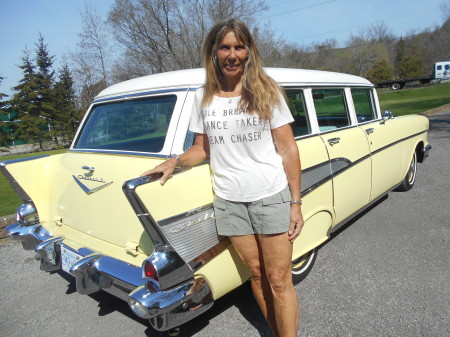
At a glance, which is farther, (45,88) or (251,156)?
(45,88)

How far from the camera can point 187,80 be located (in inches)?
99.8

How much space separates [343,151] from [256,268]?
1.65 m

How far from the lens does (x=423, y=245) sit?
3.42m

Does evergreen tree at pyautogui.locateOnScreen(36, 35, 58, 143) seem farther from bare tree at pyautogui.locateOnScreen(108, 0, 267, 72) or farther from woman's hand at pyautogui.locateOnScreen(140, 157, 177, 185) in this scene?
woman's hand at pyautogui.locateOnScreen(140, 157, 177, 185)

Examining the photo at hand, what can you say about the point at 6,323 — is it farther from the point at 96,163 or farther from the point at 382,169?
the point at 382,169

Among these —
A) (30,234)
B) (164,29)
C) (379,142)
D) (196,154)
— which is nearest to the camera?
(196,154)

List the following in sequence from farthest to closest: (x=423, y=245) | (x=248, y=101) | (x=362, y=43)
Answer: (x=362, y=43) → (x=423, y=245) → (x=248, y=101)

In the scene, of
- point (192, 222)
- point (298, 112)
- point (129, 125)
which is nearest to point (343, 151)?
point (298, 112)

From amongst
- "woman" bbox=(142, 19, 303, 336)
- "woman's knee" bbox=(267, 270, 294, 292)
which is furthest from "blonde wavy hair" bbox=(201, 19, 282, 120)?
"woman's knee" bbox=(267, 270, 294, 292)

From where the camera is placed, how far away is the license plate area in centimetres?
247

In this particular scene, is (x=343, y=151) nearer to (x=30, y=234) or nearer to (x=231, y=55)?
(x=231, y=55)

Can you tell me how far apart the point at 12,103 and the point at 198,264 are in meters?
28.0

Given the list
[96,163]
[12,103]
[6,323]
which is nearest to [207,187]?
[96,163]

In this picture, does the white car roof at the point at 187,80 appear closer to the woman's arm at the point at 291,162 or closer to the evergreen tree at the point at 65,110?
the woman's arm at the point at 291,162
